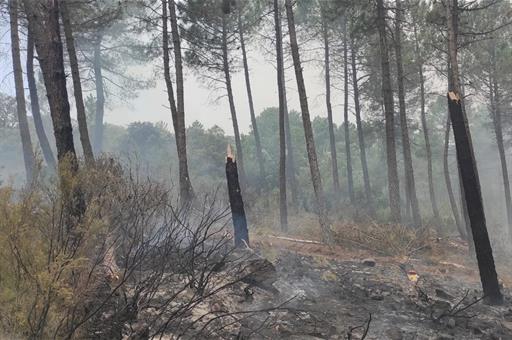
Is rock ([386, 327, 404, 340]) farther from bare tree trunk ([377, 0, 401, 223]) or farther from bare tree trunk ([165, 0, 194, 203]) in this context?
bare tree trunk ([165, 0, 194, 203])

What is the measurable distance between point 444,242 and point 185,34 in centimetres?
1128

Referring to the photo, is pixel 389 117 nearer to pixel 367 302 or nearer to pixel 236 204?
pixel 236 204

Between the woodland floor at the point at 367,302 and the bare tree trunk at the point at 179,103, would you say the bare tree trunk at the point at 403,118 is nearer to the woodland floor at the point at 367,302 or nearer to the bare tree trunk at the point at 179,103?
the woodland floor at the point at 367,302

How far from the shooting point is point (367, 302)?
25.9 feet

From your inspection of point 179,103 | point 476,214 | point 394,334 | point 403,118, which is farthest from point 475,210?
point 179,103

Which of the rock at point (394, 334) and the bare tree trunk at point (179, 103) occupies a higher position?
the bare tree trunk at point (179, 103)

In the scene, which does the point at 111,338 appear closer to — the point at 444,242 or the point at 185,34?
the point at 444,242

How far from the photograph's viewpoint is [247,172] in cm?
3234

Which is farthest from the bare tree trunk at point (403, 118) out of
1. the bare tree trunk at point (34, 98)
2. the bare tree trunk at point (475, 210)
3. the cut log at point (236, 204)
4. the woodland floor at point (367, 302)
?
the bare tree trunk at point (34, 98)

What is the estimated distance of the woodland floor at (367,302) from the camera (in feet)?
20.3

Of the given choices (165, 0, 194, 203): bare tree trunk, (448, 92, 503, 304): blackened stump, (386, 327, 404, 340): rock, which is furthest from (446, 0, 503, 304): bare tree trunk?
(165, 0, 194, 203): bare tree trunk

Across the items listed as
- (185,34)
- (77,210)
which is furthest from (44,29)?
(185,34)

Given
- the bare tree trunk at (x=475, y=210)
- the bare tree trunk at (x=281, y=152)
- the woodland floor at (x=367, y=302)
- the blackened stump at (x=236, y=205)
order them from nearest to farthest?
the woodland floor at (x=367, y=302) → the bare tree trunk at (x=475, y=210) → the blackened stump at (x=236, y=205) → the bare tree trunk at (x=281, y=152)

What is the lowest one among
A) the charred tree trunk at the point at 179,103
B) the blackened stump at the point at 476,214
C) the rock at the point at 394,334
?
the rock at the point at 394,334
